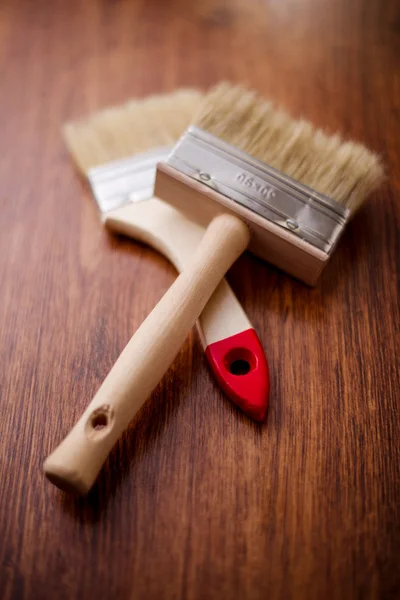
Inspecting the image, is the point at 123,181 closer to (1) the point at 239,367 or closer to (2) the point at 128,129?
(2) the point at 128,129

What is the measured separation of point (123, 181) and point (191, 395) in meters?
0.39

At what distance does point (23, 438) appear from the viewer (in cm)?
77

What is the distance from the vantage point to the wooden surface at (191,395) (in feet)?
2.28

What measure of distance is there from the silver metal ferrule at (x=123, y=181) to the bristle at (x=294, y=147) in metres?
0.12

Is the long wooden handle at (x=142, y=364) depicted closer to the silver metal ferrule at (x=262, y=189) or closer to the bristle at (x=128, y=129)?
the silver metal ferrule at (x=262, y=189)

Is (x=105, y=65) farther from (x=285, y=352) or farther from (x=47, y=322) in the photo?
(x=285, y=352)

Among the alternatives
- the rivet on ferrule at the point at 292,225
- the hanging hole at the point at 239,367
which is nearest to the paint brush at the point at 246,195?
the rivet on ferrule at the point at 292,225

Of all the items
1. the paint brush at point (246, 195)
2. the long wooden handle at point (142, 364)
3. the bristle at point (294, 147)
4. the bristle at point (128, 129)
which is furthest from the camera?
the bristle at point (128, 129)

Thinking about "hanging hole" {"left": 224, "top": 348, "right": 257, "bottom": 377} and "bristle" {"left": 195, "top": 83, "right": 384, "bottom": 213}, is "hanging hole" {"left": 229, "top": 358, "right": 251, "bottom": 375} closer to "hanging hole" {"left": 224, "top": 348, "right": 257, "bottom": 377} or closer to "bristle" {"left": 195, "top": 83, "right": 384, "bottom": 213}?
"hanging hole" {"left": 224, "top": 348, "right": 257, "bottom": 377}

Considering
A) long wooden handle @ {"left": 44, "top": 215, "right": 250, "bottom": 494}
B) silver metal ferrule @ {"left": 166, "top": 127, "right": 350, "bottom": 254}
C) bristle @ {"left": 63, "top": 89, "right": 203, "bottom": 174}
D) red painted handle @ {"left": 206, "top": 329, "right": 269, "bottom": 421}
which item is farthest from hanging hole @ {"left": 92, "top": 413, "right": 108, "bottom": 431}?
bristle @ {"left": 63, "top": 89, "right": 203, "bottom": 174}

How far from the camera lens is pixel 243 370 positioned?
830 mm

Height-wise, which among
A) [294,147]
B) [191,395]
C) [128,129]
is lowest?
[191,395]

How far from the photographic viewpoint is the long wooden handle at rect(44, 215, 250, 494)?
660 mm

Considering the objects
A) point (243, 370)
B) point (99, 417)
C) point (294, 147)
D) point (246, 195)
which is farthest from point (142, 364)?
point (294, 147)
